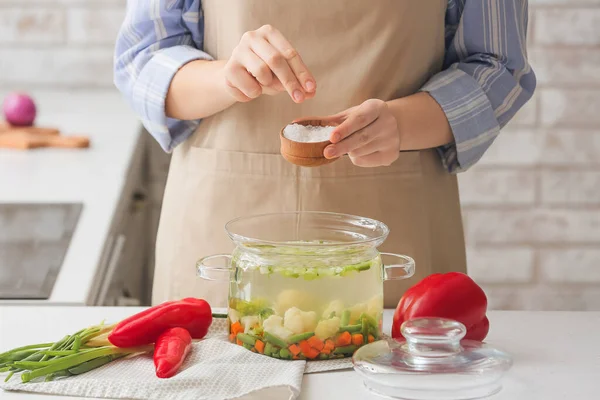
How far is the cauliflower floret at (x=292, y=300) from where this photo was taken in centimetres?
93

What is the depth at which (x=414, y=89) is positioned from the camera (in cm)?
146

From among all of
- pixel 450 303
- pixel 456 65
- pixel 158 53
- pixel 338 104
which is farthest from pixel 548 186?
pixel 450 303

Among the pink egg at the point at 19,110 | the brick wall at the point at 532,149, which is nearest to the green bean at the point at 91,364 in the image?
the pink egg at the point at 19,110

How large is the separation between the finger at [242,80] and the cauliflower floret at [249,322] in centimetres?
35

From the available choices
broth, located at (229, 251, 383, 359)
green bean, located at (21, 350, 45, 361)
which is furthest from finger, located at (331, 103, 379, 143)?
green bean, located at (21, 350, 45, 361)

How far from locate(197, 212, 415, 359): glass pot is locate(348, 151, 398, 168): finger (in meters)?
0.27

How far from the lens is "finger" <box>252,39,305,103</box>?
1.14 meters

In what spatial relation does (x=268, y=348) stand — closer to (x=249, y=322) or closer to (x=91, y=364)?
(x=249, y=322)

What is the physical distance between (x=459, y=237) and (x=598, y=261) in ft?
3.46

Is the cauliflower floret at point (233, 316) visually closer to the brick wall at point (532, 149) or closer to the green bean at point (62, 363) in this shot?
the green bean at point (62, 363)

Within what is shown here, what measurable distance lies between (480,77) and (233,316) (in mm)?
628

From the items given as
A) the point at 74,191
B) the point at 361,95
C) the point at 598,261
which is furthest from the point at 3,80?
the point at 598,261

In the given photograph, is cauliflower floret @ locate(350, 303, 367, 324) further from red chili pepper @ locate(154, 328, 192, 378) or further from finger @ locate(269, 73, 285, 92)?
finger @ locate(269, 73, 285, 92)

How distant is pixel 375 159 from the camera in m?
1.28
